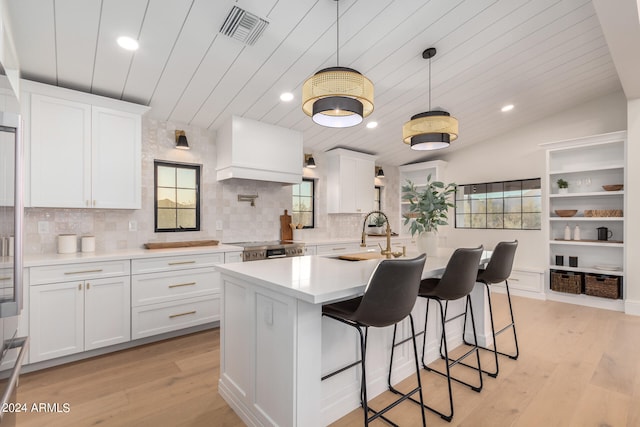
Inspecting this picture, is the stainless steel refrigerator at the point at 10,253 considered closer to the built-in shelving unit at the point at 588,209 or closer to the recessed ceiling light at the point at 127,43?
the recessed ceiling light at the point at 127,43

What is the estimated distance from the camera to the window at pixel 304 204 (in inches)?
197

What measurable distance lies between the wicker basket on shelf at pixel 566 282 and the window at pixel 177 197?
508cm

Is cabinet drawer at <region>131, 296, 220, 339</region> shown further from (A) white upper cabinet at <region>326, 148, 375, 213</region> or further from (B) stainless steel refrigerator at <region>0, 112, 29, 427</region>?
(A) white upper cabinet at <region>326, 148, 375, 213</region>

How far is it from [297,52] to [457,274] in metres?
2.21

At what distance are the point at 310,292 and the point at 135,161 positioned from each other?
2.65 m

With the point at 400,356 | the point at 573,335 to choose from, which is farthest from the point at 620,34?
the point at 400,356

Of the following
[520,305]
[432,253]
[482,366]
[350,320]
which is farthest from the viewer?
[520,305]

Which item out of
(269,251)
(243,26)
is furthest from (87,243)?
(243,26)

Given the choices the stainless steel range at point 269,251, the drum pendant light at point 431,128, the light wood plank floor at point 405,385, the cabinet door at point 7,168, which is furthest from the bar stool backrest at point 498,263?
the cabinet door at point 7,168

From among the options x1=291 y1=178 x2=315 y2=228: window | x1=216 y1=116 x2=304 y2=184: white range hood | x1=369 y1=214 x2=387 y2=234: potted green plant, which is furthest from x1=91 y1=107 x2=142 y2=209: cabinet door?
x1=369 y1=214 x2=387 y2=234: potted green plant

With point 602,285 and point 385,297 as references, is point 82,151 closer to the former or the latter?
point 385,297

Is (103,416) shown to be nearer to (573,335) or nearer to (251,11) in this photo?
(251,11)

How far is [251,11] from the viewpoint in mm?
2270

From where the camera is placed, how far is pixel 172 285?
312 centimetres
